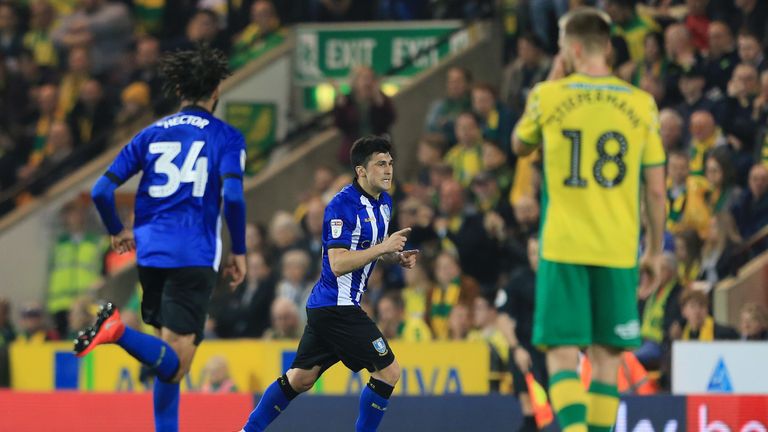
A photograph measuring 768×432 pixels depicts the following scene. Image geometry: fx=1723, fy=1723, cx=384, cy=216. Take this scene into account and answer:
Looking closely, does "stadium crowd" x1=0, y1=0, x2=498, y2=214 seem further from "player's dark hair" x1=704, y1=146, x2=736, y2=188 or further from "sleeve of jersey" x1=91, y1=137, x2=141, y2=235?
"sleeve of jersey" x1=91, y1=137, x2=141, y2=235

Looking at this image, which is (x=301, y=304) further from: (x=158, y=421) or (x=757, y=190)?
(x=158, y=421)

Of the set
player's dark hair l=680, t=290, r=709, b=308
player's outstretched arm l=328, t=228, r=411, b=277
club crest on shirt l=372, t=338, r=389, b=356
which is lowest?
club crest on shirt l=372, t=338, r=389, b=356

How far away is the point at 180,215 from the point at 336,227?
2.91 feet

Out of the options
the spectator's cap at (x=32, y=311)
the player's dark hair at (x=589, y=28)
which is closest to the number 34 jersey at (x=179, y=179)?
the player's dark hair at (x=589, y=28)

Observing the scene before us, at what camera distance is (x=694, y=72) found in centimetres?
1631

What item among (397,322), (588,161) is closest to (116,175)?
(588,161)

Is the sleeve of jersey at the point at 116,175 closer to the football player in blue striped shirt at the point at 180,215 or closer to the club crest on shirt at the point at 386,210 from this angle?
the football player in blue striped shirt at the point at 180,215

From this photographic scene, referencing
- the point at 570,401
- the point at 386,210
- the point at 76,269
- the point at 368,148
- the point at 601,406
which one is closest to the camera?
the point at 570,401

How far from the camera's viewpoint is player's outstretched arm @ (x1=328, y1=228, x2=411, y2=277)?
30.6 feet

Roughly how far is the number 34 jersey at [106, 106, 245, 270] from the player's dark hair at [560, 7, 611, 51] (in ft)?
7.71

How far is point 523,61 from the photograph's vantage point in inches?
709

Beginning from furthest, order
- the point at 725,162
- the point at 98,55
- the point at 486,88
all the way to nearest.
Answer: the point at 98,55 < the point at 486,88 < the point at 725,162

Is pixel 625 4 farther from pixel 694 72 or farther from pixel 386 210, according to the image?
pixel 386 210

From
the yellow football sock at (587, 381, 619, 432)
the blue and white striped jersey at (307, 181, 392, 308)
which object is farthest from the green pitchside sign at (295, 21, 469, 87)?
the yellow football sock at (587, 381, 619, 432)
